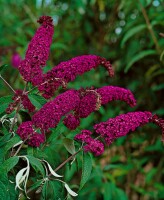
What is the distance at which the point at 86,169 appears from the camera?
141 cm

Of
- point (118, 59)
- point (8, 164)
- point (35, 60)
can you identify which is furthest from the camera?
point (118, 59)

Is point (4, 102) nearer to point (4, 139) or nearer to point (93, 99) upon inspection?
point (4, 139)

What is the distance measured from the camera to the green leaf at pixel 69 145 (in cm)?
145

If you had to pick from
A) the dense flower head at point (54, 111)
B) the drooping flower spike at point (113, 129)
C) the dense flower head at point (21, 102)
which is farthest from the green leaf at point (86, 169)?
the dense flower head at point (21, 102)

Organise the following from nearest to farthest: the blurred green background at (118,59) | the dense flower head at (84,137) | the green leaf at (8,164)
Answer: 1. the green leaf at (8,164)
2. the dense flower head at (84,137)
3. the blurred green background at (118,59)

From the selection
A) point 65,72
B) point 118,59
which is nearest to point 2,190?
point 65,72

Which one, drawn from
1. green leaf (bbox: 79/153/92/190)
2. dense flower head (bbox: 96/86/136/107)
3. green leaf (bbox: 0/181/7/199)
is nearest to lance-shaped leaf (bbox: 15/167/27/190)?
green leaf (bbox: 0/181/7/199)

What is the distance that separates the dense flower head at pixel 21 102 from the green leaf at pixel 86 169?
0.81 feet

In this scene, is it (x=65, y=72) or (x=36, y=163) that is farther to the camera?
(x=65, y=72)

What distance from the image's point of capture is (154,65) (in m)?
3.09

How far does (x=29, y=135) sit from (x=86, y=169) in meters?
0.18

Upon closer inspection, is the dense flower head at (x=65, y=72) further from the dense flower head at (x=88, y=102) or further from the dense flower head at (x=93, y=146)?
the dense flower head at (x=93, y=146)

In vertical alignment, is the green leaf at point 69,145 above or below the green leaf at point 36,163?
below

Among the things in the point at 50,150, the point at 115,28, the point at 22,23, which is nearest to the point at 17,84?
the point at 22,23
